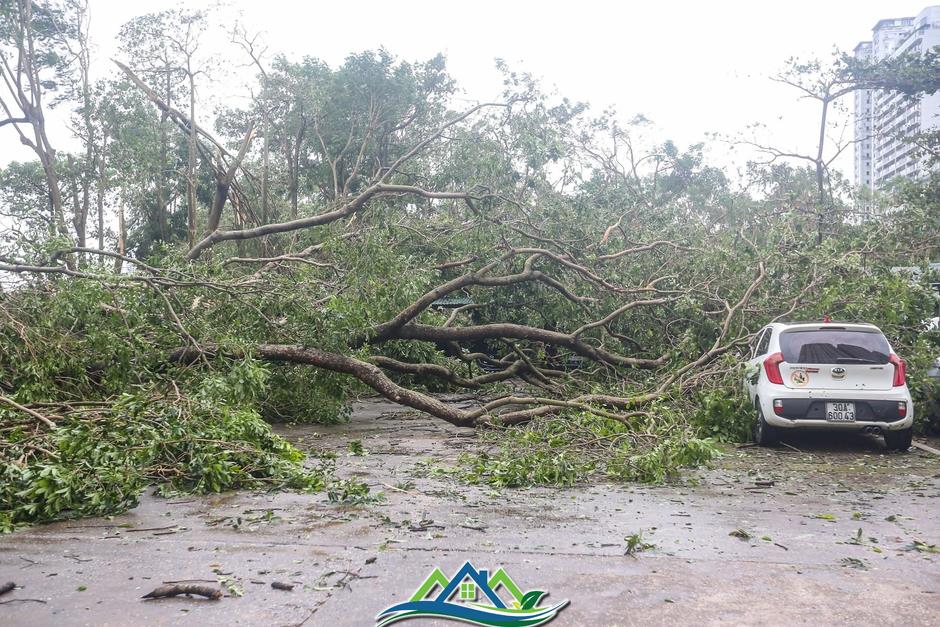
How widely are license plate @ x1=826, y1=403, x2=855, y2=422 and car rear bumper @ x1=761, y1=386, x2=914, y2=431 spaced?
3 centimetres

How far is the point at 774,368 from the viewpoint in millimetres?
9617

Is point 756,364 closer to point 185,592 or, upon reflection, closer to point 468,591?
point 468,591

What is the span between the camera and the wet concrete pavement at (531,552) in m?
3.93

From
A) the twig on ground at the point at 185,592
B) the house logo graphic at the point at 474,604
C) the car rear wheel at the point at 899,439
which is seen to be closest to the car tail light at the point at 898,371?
the car rear wheel at the point at 899,439

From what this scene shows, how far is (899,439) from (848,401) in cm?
80

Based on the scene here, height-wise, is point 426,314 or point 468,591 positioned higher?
point 426,314

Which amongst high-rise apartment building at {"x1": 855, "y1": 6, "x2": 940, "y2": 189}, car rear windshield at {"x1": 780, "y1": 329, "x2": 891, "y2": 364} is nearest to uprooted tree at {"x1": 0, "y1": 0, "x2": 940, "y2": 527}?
car rear windshield at {"x1": 780, "y1": 329, "x2": 891, "y2": 364}

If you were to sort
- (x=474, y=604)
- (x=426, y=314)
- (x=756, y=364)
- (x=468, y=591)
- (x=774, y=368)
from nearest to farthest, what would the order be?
(x=474, y=604)
(x=468, y=591)
(x=774, y=368)
(x=756, y=364)
(x=426, y=314)

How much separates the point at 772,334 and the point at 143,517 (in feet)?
23.3

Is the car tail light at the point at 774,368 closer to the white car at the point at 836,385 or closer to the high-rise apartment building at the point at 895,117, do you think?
the white car at the point at 836,385

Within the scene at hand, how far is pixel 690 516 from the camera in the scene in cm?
609

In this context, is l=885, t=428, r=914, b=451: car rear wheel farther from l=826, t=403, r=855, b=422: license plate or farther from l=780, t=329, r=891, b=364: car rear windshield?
l=780, t=329, r=891, b=364: car rear windshield

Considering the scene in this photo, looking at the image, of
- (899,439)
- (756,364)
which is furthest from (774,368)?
(899,439)

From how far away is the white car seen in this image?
30.5 feet
